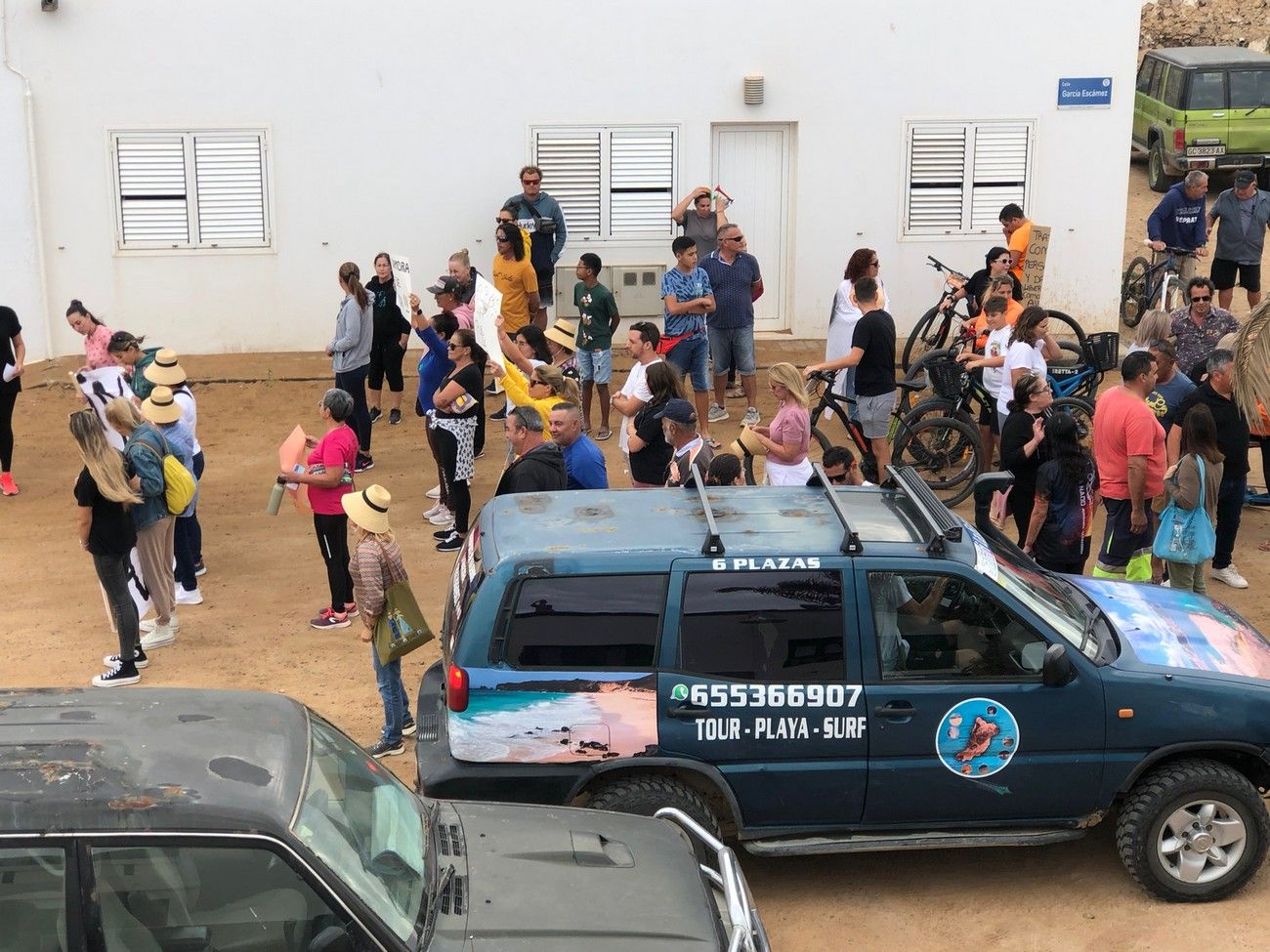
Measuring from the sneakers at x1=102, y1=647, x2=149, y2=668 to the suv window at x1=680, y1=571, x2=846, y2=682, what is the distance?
4.65 m

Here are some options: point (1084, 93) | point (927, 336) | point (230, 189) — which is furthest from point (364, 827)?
point (1084, 93)

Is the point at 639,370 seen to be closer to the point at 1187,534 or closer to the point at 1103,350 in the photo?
the point at 1187,534

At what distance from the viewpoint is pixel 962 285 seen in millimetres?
14883

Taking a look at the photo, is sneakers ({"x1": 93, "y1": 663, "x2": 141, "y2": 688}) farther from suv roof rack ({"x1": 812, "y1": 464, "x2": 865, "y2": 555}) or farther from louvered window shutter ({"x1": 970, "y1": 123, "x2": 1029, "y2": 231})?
louvered window shutter ({"x1": 970, "y1": 123, "x2": 1029, "y2": 231})

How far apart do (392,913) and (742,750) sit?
7.85ft

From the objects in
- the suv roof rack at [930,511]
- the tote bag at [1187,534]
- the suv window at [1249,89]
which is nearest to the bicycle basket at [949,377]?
the tote bag at [1187,534]

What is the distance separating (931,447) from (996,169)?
576cm

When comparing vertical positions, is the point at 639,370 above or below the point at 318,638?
above

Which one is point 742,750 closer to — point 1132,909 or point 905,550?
point 905,550

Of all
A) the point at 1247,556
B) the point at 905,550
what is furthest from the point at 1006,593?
the point at 1247,556

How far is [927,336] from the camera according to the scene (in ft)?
53.0

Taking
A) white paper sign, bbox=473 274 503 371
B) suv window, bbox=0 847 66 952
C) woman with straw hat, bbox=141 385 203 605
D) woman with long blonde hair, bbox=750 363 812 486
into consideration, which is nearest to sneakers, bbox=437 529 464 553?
white paper sign, bbox=473 274 503 371

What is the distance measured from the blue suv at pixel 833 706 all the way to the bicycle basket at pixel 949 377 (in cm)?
605

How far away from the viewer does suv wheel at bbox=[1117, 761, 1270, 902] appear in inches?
264
